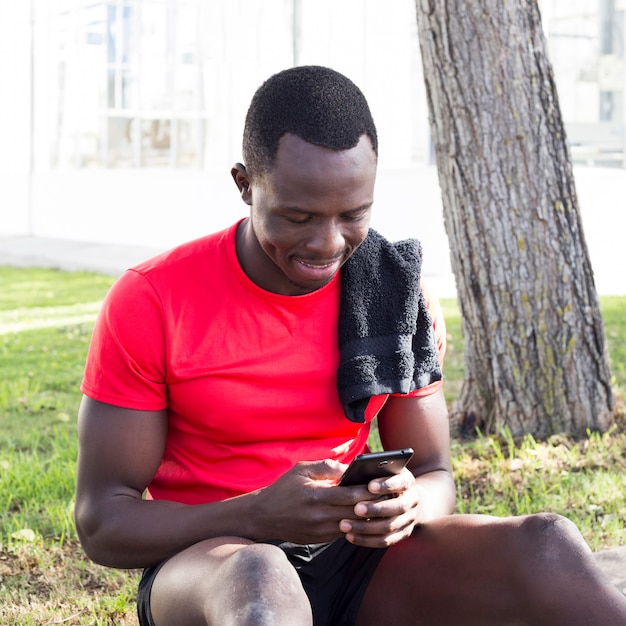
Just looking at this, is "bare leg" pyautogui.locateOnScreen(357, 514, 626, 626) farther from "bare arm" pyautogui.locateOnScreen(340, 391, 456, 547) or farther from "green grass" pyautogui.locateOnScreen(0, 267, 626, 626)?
"green grass" pyautogui.locateOnScreen(0, 267, 626, 626)

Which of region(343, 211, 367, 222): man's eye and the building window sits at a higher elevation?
the building window

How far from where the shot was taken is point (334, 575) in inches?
98.3

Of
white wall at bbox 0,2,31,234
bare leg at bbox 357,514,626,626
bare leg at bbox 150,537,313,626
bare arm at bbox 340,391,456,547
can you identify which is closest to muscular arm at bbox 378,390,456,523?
bare arm at bbox 340,391,456,547

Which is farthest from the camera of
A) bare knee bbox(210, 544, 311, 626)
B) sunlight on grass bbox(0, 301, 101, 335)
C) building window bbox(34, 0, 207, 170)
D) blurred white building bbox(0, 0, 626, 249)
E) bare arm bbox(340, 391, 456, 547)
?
building window bbox(34, 0, 207, 170)

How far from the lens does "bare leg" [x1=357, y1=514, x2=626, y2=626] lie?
218 cm

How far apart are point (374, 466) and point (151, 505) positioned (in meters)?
0.53

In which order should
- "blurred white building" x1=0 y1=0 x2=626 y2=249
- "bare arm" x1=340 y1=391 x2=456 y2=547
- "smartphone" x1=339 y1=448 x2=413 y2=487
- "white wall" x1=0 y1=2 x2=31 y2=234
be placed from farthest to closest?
"white wall" x1=0 y1=2 x2=31 y2=234
"blurred white building" x1=0 y1=0 x2=626 y2=249
"bare arm" x1=340 y1=391 x2=456 y2=547
"smartphone" x1=339 y1=448 x2=413 y2=487

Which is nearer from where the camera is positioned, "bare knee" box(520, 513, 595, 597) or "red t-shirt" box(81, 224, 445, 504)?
"bare knee" box(520, 513, 595, 597)

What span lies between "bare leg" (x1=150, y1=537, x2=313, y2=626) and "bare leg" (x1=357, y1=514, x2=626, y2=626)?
41 cm

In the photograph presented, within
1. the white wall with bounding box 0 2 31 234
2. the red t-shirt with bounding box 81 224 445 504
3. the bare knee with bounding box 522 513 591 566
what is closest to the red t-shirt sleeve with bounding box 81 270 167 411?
the red t-shirt with bounding box 81 224 445 504

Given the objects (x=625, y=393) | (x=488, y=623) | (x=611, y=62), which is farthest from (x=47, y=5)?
(x=488, y=623)

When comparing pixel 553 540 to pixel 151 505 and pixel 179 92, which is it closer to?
pixel 151 505

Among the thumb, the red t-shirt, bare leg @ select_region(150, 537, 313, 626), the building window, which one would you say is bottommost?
bare leg @ select_region(150, 537, 313, 626)

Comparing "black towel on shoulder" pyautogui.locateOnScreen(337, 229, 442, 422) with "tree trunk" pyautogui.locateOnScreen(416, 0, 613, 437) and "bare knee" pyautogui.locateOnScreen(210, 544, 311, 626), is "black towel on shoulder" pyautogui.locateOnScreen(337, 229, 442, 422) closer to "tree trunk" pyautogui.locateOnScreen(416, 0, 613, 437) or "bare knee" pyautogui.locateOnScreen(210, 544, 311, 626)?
"bare knee" pyautogui.locateOnScreen(210, 544, 311, 626)
